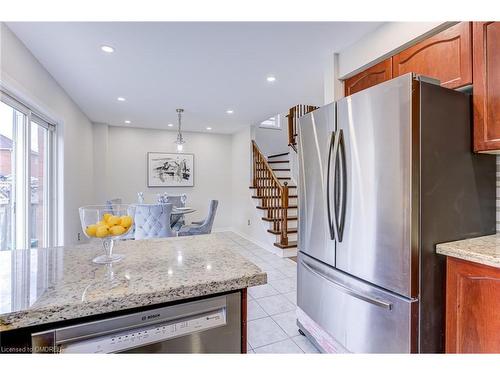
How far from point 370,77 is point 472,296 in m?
1.65

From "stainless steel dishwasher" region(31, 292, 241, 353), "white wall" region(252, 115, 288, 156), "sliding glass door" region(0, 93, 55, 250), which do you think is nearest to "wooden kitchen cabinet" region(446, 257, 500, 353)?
"stainless steel dishwasher" region(31, 292, 241, 353)

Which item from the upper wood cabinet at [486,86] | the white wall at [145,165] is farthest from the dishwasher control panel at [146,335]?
→ the white wall at [145,165]

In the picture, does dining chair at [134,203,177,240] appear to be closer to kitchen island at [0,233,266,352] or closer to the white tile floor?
the white tile floor

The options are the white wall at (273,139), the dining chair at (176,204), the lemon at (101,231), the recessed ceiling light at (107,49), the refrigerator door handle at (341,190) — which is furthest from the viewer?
the white wall at (273,139)

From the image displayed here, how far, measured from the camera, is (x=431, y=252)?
4.38 ft

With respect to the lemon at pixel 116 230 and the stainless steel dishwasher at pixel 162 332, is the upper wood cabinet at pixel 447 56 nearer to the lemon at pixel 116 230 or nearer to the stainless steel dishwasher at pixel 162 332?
the stainless steel dishwasher at pixel 162 332

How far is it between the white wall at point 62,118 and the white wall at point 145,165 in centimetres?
39

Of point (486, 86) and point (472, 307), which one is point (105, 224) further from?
point (486, 86)

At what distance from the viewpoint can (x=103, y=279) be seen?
913mm

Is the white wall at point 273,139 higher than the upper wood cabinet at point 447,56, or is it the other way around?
the white wall at point 273,139

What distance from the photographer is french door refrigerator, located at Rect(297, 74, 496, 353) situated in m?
1.30

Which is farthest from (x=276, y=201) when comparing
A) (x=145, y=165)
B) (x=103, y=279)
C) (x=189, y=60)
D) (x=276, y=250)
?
(x=103, y=279)

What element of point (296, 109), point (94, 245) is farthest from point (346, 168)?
point (296, 109)

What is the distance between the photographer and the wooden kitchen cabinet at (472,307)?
117cm
